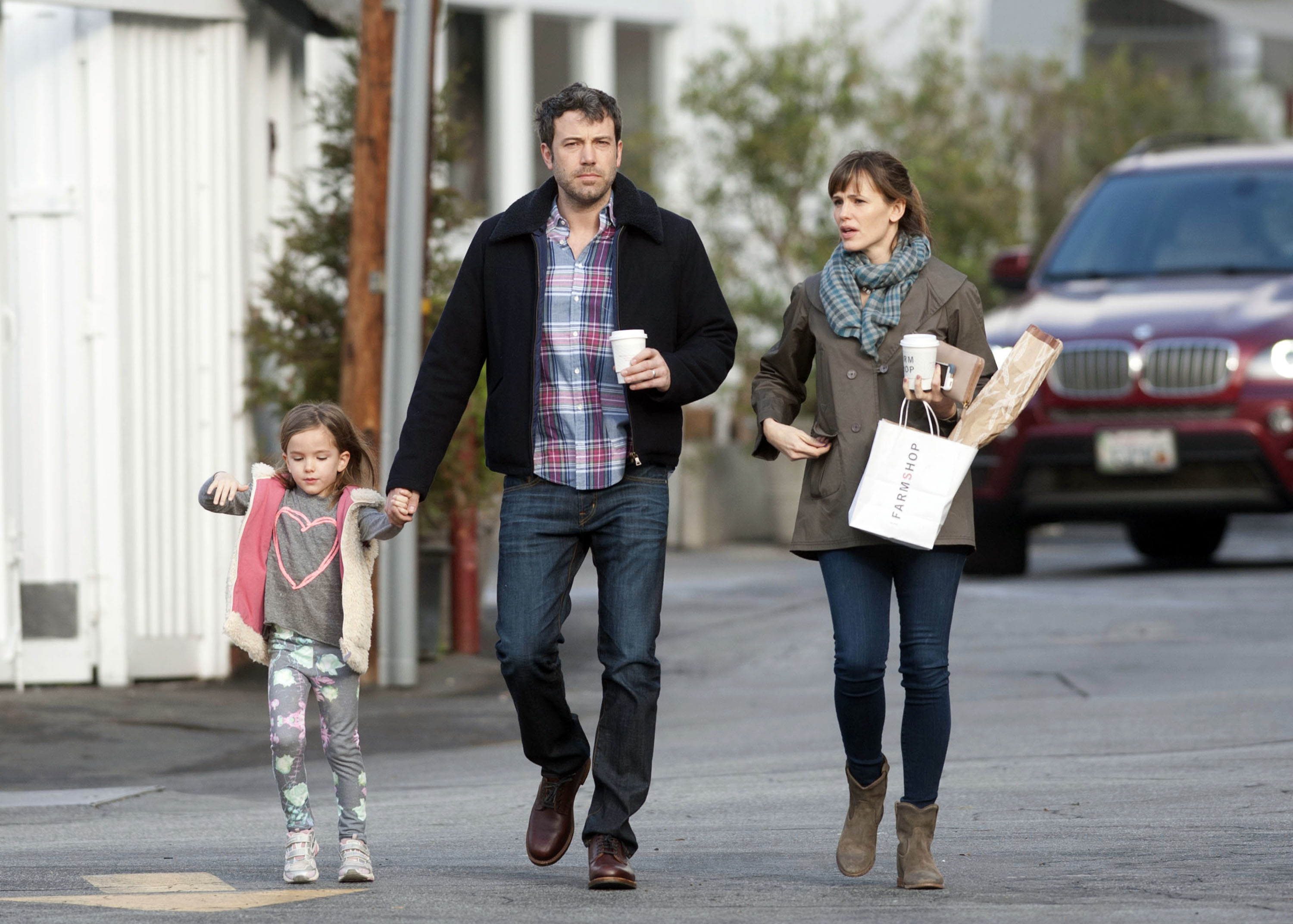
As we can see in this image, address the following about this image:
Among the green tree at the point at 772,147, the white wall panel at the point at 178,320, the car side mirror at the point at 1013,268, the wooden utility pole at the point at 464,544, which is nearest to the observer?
the white wall panel at the point at 178,320

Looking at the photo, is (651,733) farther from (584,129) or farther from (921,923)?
(584,129)

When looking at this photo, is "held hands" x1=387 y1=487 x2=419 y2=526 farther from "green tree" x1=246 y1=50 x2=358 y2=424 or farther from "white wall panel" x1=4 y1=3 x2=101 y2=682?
"green tree" x1=246 y1=50 x2=358 y2=424

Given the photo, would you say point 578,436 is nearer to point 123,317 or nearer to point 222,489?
point 222,489

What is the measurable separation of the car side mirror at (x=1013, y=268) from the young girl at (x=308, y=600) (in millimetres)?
8409

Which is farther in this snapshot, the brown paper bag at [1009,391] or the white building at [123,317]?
the white building at [123,317]

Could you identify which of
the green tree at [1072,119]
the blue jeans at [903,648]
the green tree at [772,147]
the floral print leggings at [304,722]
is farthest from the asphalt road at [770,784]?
the green tree at [1072,119]

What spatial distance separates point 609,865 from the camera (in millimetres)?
5301

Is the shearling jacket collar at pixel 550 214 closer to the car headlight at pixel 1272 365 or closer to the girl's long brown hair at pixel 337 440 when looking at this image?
the girl's long brown hair at pixel 337 440

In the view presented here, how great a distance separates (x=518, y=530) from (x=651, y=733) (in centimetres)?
61

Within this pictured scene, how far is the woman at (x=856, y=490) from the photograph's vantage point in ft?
17.5

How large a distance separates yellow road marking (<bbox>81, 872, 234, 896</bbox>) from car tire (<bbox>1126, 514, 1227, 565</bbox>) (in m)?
10.5

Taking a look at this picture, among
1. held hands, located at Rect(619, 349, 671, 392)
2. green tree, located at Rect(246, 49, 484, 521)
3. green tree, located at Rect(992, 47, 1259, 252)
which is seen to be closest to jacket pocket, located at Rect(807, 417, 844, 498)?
held hands, located at Rect(619, 349, 671, 392)

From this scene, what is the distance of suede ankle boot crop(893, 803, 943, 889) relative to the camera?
5.23m

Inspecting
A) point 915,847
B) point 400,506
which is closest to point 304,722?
point 400,506
